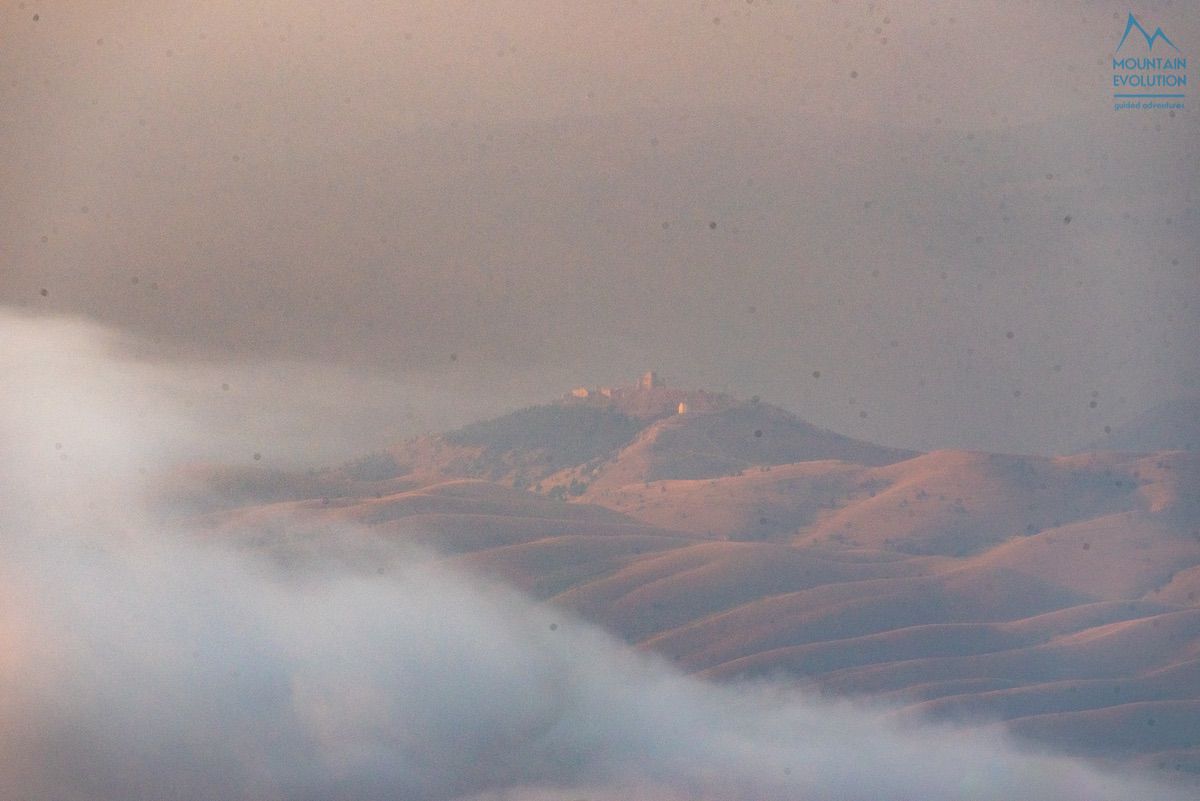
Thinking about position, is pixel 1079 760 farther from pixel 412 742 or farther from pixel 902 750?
pixel 412 742

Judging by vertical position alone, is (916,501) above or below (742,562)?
above

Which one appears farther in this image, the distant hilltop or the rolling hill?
the distant hilltop

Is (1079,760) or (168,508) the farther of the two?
(168,508)

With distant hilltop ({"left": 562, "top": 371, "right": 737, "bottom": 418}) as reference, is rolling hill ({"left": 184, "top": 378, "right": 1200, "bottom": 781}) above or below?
below

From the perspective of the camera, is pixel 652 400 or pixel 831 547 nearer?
pixel 831 547

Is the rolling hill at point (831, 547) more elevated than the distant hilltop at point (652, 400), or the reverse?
the distant hilltop at point (652, 400)

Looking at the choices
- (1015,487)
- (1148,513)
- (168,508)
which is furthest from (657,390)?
(168,508)

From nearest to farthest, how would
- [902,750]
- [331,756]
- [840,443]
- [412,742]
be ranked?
[331,756]
[412,742]
[902,750]
[840,443]

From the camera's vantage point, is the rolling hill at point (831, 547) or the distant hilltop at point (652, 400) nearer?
the rolling hill at point (831, 547)
